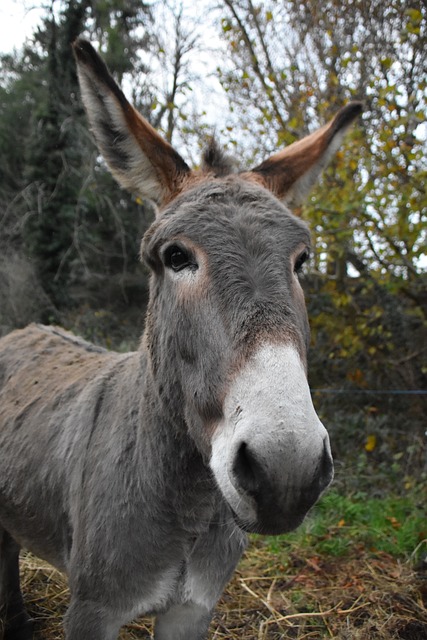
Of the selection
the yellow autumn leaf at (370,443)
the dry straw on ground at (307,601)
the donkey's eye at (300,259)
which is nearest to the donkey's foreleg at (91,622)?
the dry straw on ground at (307,601)

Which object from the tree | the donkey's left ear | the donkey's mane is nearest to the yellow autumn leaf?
the tree

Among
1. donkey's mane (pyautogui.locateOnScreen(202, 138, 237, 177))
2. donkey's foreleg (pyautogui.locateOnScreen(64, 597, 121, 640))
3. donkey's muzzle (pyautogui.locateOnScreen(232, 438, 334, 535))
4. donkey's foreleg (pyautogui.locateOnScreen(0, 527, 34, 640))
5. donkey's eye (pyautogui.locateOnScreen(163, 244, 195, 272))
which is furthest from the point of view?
donkey's foreleg (pyautogui.locateOnScreen(0, 527, 34, 640))

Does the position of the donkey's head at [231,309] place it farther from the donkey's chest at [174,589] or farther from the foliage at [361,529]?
the foliage at [361,529]

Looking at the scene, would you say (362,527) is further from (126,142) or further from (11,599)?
(126,142)

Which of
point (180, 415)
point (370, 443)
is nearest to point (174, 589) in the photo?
point (180, 415)

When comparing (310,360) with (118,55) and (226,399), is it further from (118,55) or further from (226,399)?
(118,55)

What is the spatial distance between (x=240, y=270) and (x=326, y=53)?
239 inches

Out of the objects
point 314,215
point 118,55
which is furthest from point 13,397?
point 118,55

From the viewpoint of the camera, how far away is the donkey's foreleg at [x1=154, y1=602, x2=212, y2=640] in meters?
2.35

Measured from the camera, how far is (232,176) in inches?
85.4

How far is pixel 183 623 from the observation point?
2.40 metres

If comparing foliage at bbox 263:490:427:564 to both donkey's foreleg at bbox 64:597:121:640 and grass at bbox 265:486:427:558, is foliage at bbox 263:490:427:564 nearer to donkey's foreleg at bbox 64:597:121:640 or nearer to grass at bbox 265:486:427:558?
grass at bbox 265:486:427:558

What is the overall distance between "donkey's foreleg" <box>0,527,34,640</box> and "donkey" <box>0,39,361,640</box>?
49 cm

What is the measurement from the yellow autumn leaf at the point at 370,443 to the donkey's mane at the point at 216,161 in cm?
510
